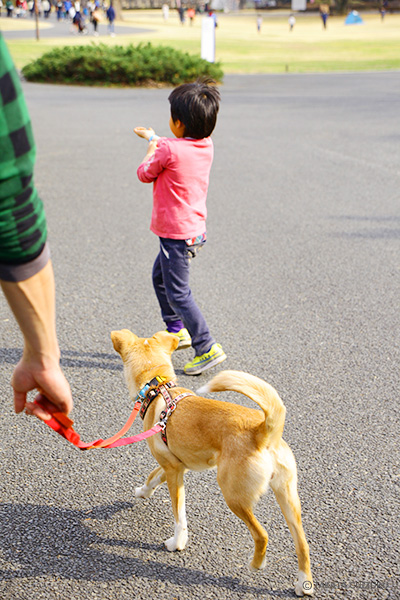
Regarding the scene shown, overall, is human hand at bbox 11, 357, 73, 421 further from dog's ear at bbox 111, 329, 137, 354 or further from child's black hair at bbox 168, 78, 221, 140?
child's black hair at bbox 168, 78, 221, 140

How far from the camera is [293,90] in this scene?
812 inches

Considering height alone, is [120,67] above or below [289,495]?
below

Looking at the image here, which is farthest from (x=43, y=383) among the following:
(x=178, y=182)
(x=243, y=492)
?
(x=178, y=182)

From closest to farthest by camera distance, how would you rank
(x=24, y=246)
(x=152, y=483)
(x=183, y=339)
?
(x=24, y=246) < (x=152, y=483) < (x=183, y=339)

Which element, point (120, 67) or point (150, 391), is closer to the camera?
point (150, 391)

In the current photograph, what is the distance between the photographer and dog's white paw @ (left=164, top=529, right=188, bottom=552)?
8.51 feet

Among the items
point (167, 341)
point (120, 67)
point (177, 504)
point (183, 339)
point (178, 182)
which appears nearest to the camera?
point (177, 504)

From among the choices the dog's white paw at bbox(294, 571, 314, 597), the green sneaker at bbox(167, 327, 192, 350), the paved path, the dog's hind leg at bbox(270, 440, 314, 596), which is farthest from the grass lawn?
the dog's white paw at bbox(294, 571, 314, 597)

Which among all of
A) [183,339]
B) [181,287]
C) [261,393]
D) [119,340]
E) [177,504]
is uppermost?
[261,393]

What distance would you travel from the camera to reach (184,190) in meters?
3.87

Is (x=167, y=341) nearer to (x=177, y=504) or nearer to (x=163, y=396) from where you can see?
(x=163, y=396)

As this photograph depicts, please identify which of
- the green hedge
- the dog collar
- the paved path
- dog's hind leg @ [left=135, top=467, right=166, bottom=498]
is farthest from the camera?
the green hedge

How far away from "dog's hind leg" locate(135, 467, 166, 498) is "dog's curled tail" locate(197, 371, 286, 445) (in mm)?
728

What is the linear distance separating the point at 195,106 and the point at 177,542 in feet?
7.79
